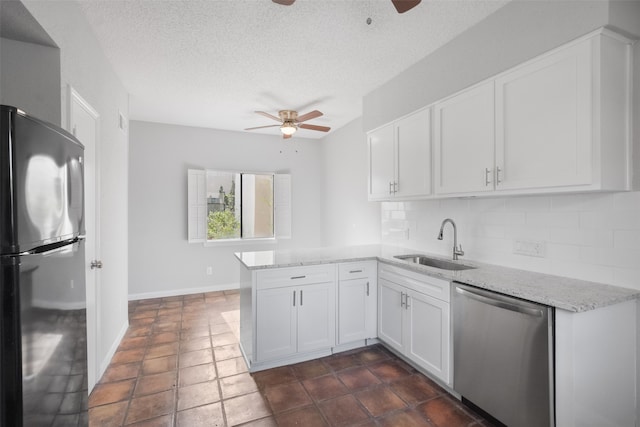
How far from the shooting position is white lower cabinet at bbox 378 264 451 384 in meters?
2.24

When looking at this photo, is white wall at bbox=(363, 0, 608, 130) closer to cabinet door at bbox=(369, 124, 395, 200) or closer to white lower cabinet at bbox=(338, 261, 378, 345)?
cabinet door at bbox=(369, 124, 395, 200)

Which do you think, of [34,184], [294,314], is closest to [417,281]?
[294,314]

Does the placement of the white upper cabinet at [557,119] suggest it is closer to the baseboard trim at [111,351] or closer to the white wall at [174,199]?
the baseboard trim at [111,351]

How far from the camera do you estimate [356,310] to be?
294cm

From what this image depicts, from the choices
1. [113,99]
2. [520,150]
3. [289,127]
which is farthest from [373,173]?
[113,99]

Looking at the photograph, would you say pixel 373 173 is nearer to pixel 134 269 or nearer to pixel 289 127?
pixel 289 127

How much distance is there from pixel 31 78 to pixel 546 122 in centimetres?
294

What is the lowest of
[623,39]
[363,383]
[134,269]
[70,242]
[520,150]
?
[363,383]

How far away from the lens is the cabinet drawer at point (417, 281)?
2.24 m

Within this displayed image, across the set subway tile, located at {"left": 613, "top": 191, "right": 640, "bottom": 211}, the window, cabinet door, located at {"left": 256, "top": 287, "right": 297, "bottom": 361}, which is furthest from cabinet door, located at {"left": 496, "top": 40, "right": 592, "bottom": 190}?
the window

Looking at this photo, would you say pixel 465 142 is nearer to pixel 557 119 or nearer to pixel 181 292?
pixel 557 119

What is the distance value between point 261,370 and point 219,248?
2.90m

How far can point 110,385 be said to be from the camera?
7.88ft

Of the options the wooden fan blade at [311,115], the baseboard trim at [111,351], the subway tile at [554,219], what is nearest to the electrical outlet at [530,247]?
the subway tile at [554,219]
